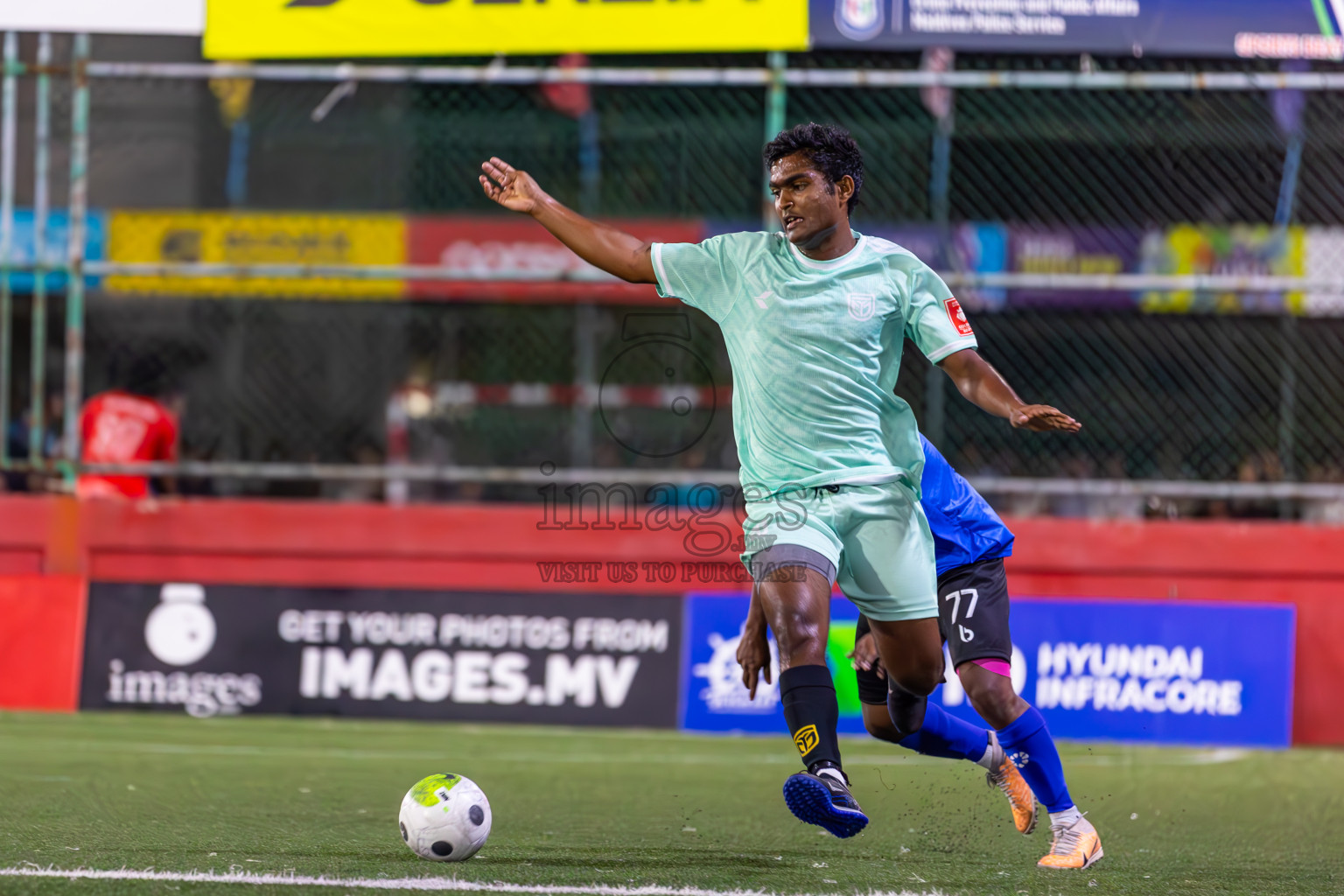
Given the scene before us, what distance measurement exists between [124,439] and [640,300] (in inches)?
163

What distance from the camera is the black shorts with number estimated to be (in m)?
5.14

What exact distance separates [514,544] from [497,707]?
98 cm

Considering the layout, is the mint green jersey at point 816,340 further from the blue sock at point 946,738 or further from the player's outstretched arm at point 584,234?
the blue sock at point 946,738

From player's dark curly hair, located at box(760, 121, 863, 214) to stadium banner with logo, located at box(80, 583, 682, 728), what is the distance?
16.9 feet

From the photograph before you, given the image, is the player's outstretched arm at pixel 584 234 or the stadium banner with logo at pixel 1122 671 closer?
the player's outstretched arm at pixel 584 234

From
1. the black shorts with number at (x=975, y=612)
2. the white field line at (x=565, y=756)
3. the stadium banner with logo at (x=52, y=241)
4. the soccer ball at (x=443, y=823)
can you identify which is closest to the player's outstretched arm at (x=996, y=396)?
the black shorts with number at (x=975, y=612)

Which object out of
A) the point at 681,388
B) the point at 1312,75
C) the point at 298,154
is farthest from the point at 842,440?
the point at 298,154

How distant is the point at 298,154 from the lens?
48.5 ft

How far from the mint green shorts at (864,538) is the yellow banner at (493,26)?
17.2 feet

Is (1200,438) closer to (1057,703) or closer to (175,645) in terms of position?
(1057,703)

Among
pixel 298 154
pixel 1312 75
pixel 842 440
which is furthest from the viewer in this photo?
pixel 298 154

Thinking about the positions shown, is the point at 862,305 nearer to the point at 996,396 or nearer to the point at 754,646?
the point at 996,396

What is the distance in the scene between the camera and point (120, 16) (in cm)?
973

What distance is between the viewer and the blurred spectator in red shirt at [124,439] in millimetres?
9922
